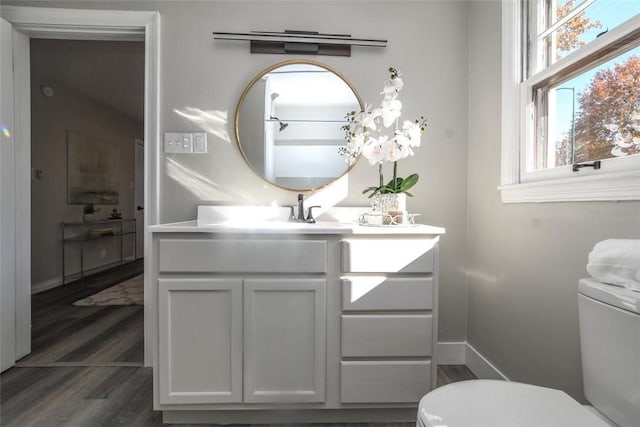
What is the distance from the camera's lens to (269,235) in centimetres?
142

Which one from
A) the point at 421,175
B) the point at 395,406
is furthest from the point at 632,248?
the point at 421,175

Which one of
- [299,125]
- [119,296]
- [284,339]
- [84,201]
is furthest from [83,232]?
[284,339]

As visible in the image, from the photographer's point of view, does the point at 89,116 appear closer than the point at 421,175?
No

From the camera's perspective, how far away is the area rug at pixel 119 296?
3.22 metres

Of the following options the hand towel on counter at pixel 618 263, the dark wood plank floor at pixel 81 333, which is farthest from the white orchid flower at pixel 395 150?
the dark wood plank floor at pixel 81 333

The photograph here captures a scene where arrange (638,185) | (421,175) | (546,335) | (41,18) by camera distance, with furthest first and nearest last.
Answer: (421,175) < (41,18) < (546,335) < (638,185)

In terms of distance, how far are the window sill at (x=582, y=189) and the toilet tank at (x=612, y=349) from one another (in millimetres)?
333

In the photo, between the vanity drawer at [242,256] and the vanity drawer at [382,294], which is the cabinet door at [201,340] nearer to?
the vanity drawer at [242,256]

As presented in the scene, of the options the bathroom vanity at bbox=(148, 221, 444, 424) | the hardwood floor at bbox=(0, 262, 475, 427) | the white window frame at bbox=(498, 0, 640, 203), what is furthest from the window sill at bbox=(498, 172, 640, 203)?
the hardwood floor at bbox=(0, 262, 475, 427)

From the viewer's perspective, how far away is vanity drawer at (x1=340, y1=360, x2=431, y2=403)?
1.44 meters

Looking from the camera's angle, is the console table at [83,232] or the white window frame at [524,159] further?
the console table at [83,232]

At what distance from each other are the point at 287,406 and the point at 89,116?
4.79m

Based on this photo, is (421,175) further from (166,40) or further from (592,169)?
(166,40)

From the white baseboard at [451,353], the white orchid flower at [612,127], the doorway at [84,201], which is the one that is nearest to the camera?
the white orchid flower at [612,127]
